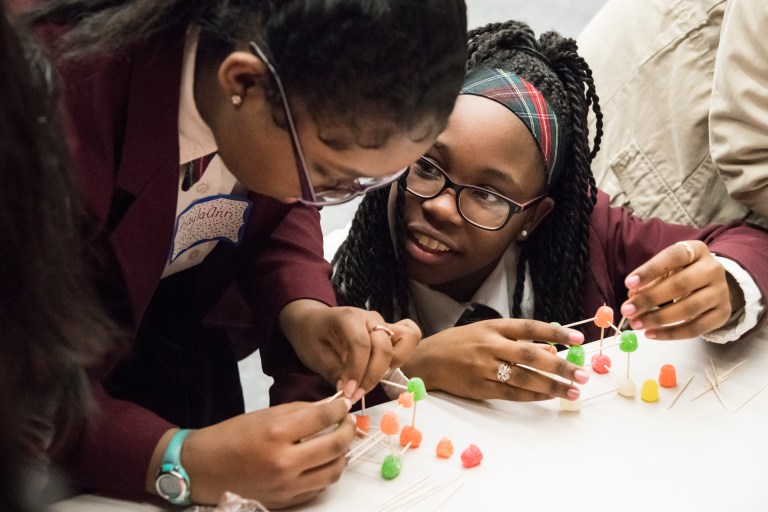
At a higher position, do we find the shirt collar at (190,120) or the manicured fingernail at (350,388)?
the shirt collar at (190,120)

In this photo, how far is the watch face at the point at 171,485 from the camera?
966 mm

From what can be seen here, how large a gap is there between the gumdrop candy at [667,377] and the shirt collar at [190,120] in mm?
770

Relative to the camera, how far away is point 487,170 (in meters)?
1.52

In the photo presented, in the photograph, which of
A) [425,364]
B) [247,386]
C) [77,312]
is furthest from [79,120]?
[247,386]

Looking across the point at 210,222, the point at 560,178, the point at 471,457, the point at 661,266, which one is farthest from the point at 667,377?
the point at 210,222

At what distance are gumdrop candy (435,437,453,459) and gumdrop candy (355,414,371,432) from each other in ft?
0.34

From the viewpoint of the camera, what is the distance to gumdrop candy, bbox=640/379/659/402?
4.16 feet

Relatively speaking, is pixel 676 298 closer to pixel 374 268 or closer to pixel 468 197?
pixel 468 197

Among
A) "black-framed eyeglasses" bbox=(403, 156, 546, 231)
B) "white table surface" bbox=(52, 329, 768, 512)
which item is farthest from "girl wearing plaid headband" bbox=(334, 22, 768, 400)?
"white table surface" bbox=(52, 329, 768, 512)

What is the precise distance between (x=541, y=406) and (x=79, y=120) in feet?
2.50

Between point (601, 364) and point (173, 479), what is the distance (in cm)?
71

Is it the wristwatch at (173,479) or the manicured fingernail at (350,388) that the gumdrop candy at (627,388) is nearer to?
the manicured fingernail at (350,388)

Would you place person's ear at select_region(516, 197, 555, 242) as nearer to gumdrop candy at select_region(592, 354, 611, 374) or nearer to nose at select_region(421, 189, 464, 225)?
nose at select_region(421, 189, 464, 225)

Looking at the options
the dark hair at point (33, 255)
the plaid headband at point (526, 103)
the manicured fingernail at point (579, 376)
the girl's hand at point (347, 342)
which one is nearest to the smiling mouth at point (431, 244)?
the plaid headband at point (526, 103)
